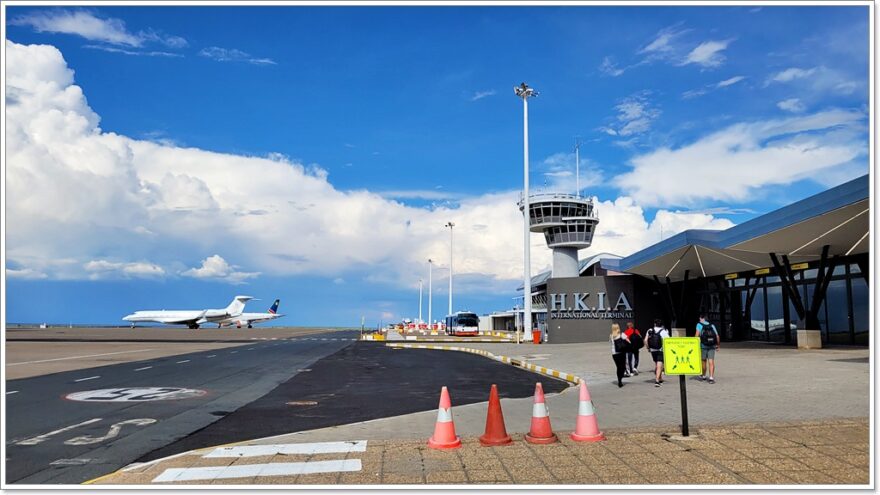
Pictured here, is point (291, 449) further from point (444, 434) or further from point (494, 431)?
point (494, 431)

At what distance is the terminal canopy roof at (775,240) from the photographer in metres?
20.5

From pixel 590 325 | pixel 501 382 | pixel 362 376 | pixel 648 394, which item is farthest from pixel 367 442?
pixel 590 325

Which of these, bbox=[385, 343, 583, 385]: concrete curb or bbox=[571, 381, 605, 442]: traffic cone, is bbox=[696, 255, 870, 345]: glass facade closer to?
bbox=[385, 343, 583, 385]: concrete curb

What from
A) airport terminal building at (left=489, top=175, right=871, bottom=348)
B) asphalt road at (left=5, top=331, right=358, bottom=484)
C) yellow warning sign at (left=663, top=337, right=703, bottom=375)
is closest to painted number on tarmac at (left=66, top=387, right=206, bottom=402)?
asphalt road at (left=5, top=331, right=358, bottom=484)

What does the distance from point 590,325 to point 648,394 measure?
28855 mm

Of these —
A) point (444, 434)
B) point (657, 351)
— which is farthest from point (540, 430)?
point (657, 351)

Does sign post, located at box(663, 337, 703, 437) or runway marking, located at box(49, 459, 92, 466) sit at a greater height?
sign post, located at box(663, 337, 703, 437)

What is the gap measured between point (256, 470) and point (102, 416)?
5.58 metres

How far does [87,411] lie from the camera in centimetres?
1153

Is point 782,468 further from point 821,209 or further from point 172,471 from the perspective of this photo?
point 821,209

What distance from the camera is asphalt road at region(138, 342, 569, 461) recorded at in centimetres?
983

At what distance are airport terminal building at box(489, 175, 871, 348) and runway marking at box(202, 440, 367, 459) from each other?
17.9m

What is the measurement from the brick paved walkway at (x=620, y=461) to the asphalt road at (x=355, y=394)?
5.54 ft

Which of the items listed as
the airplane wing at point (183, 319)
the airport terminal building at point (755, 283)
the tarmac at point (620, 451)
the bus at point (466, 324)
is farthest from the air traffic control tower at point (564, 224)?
the airplane wing at point (183, 319)
